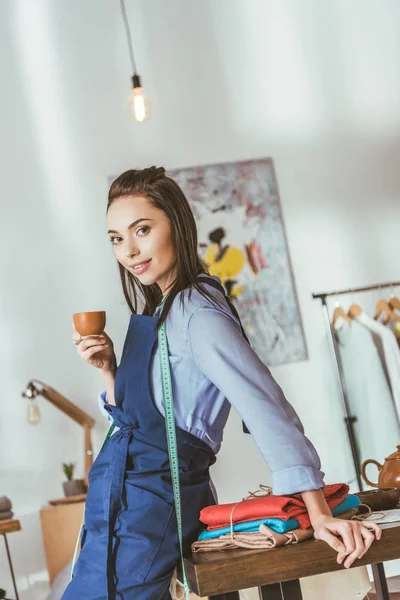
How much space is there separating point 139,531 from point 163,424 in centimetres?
19

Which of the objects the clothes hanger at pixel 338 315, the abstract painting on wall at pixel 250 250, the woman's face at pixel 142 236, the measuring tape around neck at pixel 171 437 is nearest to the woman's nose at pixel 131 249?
the woman's face at pixel 142 236

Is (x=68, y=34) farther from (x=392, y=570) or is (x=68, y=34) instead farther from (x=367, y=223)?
(x=392, y=570)

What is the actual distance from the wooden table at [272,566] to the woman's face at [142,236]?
59cm

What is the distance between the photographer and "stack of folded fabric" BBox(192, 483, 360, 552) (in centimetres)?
138

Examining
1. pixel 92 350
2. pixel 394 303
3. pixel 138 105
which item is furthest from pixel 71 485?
pixel 92 350

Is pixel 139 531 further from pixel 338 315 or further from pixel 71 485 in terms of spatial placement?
pixel 338 315

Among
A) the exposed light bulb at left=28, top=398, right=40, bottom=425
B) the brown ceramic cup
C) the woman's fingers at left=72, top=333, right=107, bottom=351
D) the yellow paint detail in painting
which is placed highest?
the yellow paint detail in painting

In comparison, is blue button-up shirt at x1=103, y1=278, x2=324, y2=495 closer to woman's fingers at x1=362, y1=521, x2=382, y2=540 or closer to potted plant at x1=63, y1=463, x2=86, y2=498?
woman's fingers at x1=362, y1=521, x2=382, y2=540

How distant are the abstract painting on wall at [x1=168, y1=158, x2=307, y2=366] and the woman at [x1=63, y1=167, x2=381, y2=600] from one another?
2876mm

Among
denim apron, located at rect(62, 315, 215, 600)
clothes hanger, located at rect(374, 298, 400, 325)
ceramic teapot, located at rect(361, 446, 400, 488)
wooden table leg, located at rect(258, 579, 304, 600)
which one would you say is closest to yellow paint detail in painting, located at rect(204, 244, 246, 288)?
clothes hanger, located at rect(374, 298, 400, 325)

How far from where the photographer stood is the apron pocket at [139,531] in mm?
1449

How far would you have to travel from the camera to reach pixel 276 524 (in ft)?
4.57

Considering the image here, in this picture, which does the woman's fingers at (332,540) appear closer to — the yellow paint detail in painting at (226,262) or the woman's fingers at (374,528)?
the woman's fingers at (374,528)

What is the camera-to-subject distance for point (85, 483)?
4.13 m
